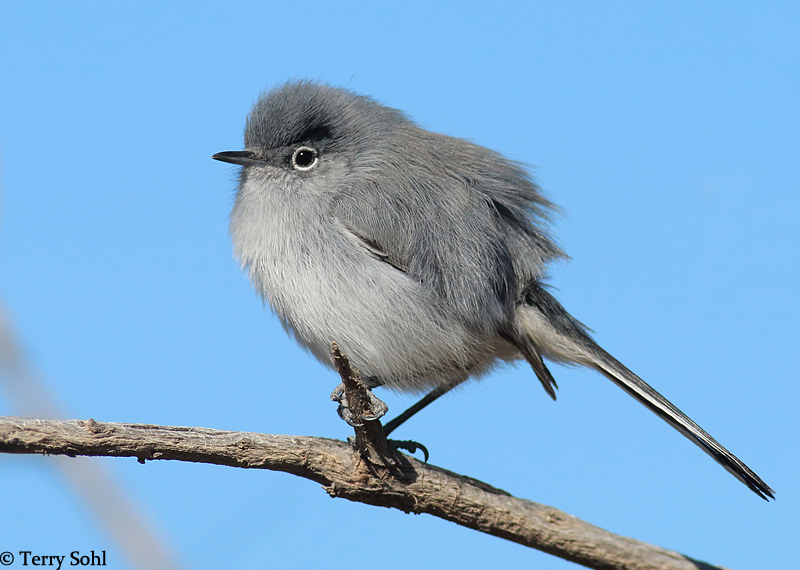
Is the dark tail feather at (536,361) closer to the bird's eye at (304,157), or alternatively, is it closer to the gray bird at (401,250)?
the gray bird at (401,250)

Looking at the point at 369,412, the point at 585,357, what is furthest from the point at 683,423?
the point at 369,412

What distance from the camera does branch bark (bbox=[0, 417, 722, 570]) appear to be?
2.65 m

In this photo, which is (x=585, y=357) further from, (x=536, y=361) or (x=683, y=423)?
(x=683, y=423)

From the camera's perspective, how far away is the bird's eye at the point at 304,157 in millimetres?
3408

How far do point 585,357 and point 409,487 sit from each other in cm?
99

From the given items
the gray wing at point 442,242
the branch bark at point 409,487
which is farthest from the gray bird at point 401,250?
the branch bark at point 409,487

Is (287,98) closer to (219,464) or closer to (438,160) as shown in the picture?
→ (438,160)

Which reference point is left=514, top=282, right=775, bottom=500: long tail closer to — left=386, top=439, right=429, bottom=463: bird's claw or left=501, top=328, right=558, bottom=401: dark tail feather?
left=501, top=328, right=558, bottom=401: dark tail feather

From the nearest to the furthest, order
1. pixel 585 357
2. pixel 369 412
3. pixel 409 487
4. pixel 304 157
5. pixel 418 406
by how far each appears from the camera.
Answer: pixel 369 412, pixel 409 487, pixel 585 357, pixel 304 157, pixel 418 406

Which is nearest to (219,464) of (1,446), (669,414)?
(1,446)

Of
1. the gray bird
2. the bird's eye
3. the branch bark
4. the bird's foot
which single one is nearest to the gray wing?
the gray bird

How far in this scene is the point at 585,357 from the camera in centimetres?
319

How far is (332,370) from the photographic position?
360cm

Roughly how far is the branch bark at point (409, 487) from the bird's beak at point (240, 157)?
1.38 metres
